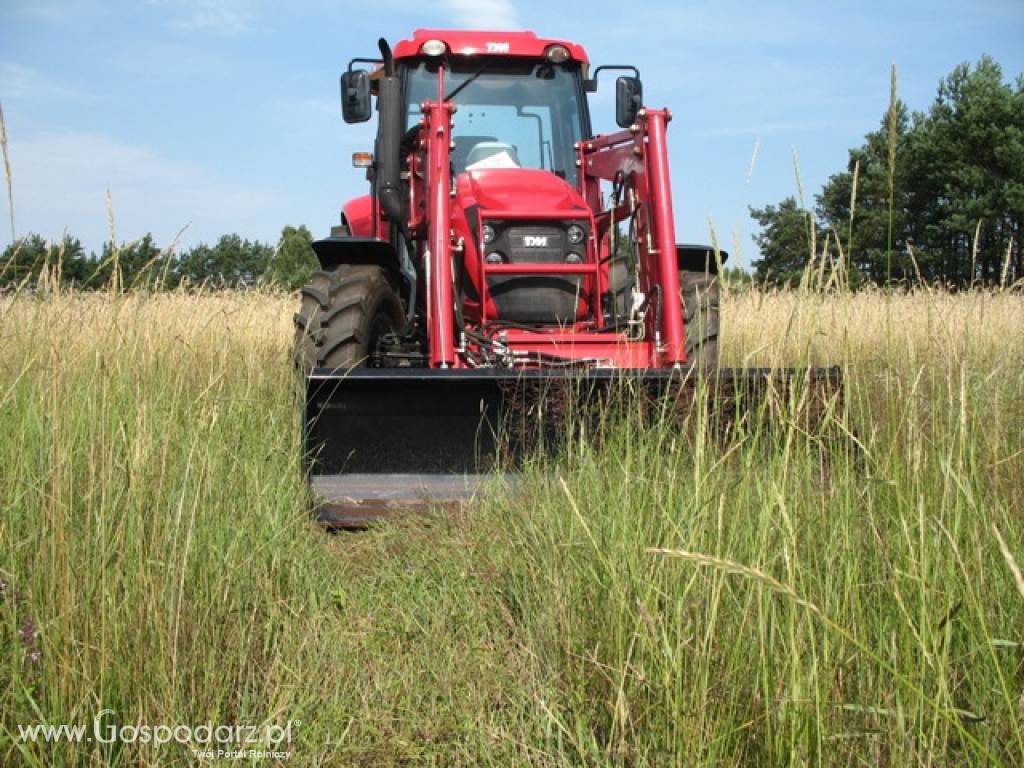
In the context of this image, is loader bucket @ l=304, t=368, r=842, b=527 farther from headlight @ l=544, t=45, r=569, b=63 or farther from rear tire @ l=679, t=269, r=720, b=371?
headlight @ l=544, t=45, r=569, b=63

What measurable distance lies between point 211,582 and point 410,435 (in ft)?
6.10

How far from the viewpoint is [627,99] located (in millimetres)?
6027

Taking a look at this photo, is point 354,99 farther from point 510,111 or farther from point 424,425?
point 424,425

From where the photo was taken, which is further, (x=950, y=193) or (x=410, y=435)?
(x=950, y=193)

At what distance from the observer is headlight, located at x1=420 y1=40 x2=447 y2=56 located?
19.1 feet

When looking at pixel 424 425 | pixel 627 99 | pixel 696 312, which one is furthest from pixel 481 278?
pixel 627 99

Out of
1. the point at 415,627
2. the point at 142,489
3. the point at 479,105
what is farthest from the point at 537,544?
the point at 479,105

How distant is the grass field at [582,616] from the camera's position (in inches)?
65.9

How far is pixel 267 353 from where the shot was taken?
7.78m

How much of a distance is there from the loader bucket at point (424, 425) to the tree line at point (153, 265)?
0.70 metres

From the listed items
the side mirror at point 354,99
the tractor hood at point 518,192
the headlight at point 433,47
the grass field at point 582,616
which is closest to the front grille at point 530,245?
the tractor hood at point 518,192

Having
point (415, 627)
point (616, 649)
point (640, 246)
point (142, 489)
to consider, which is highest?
point (640, 246)

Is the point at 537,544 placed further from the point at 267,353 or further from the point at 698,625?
the point at 267,353

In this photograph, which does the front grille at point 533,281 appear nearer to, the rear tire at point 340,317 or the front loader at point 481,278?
the front loader at point 481,278
